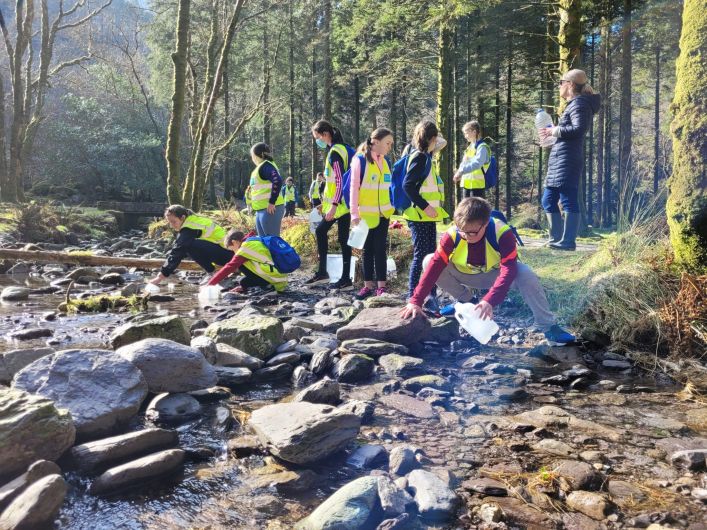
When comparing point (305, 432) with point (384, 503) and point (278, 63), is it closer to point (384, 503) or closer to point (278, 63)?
point (384, 503)

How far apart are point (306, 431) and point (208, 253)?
5.41 metres

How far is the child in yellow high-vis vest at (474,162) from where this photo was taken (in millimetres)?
8070

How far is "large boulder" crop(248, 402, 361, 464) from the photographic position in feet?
9.46

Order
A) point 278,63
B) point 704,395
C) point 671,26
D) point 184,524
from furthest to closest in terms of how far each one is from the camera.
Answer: point 278,63
point 671,26
point 704,395
point 184,524

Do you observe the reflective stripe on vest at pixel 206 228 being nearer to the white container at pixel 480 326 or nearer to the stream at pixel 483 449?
the stream at pixel 483 449

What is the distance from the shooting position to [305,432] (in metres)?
2.92

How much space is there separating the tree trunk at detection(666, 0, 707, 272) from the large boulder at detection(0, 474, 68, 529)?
4.83m

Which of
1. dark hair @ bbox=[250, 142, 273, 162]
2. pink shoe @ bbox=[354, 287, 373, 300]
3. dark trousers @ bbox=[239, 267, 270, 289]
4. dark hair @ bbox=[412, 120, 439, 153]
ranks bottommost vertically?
pink shoe @ bbox=[354, 287, 373, 300]

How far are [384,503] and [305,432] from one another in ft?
2.05

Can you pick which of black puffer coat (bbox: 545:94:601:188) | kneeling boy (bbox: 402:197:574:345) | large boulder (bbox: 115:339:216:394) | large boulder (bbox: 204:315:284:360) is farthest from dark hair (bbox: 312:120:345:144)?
large boulder (bbox: 115:339:216:394)

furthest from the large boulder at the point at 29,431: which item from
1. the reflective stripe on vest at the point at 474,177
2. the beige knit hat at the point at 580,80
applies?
the reflective stripe on vest at the point at 474,177

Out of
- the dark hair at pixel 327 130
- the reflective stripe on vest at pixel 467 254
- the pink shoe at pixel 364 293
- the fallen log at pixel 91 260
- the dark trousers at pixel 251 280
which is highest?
the dark hair at pixel 327 130

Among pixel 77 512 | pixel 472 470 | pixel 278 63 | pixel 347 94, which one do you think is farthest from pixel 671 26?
pixel 77 512

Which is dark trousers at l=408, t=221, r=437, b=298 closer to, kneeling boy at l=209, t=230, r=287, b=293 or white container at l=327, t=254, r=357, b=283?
kneeling boy at l=209, t=230, r=287, b=293
